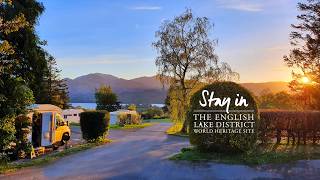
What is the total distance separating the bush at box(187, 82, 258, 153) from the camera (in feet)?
53.8

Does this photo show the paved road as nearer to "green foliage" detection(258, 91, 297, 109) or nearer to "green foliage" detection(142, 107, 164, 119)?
"green foliage" detection(258, 91, 297, 109)

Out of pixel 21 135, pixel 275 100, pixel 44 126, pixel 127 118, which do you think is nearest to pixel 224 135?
pixel 21 135

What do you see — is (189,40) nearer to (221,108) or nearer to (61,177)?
(221,108)

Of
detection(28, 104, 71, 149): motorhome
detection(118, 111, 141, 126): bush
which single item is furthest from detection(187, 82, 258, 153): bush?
detection(118, 111, 141, 126): bush

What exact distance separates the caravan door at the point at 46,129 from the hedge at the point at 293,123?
403 inches

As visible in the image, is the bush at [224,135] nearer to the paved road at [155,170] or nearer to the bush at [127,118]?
the paved road at [155,170]

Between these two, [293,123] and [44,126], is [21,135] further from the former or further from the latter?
[293,123]

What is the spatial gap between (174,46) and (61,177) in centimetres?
2205

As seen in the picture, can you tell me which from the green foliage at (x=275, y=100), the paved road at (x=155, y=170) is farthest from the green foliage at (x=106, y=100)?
the paved road at (x=155, y=170)

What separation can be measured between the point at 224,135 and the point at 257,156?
1.39 metres

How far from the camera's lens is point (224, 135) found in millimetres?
16344

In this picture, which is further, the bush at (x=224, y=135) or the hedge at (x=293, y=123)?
the hedge at (x=293, y=123)

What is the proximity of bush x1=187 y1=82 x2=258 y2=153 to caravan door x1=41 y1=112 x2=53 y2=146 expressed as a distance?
8.03 meters

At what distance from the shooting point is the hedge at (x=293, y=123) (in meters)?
21.4
